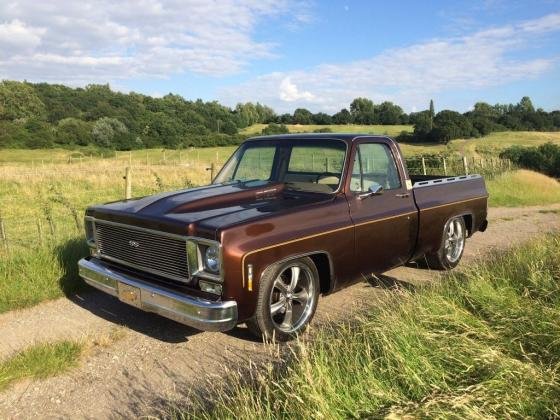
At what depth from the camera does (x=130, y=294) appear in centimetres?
420

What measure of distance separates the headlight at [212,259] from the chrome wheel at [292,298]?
678 mm

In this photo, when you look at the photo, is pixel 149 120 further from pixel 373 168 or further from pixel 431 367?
pixel 431 367

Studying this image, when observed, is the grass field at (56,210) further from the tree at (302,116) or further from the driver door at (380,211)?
the tree at (302,116)

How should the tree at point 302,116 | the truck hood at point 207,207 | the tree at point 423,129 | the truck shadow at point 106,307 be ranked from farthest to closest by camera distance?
the tree at point 302,116, the tree at point 423,129, the truck shadow at point 106,307, the truck hood at point 207,207

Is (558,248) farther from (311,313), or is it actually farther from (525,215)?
(525,215)

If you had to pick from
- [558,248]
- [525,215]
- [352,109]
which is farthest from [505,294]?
[352,109]

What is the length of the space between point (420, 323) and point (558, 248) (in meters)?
2.46

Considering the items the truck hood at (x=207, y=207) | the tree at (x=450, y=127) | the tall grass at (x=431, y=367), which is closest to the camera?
the tall grass at (x=431, y=367)

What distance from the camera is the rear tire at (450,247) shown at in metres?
6.36

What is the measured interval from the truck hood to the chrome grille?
9 cm

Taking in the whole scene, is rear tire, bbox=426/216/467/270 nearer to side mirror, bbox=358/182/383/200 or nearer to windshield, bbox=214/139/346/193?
side mirror, bbox=358/182/383/200

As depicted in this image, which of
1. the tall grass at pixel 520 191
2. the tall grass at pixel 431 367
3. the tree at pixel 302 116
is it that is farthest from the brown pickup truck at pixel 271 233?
the tree at pixel 302 116

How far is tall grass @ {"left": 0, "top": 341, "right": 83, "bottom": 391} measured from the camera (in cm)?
379

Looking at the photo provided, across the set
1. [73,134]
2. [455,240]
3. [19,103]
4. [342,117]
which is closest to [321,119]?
[342,117]
